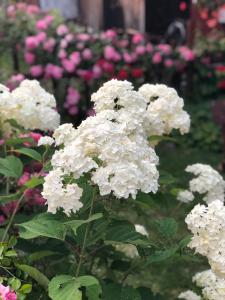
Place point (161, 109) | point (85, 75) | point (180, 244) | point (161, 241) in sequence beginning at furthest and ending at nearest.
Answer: point (85, 75)
point (161, 109)
point (161, 241)
point (180, 244)

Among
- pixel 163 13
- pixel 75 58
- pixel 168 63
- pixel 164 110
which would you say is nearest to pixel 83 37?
pixel 75 58

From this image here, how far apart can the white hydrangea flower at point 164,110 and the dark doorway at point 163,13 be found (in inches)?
314

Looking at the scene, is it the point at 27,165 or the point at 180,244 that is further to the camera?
the point at 27,165

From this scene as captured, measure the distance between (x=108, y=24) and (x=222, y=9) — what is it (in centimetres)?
176

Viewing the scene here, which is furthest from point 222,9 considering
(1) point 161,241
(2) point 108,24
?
(1) point 161,241

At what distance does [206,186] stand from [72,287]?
2.67 ft

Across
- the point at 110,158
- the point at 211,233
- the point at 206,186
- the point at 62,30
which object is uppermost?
the point at 110,158

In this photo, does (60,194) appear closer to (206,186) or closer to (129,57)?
(206,186)

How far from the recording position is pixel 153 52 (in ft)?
26.6

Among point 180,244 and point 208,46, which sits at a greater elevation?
point 180,244

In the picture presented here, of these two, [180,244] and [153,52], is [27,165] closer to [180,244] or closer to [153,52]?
[180,244]

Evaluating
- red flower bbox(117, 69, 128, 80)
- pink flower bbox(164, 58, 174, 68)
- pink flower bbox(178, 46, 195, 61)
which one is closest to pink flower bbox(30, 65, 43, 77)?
red flower bbox(117, 69, 128, 80)

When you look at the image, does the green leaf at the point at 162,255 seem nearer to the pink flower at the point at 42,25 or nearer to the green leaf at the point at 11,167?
the green leaf at the point at 11,167

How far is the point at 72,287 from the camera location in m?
1.84
